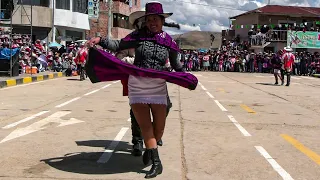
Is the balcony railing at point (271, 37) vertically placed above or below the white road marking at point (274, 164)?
above

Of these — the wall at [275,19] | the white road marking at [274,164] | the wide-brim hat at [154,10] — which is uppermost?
the wall at [275,19]

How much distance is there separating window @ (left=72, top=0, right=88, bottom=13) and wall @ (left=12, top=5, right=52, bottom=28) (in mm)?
4582

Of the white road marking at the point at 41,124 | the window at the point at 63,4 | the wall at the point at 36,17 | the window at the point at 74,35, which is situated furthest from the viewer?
the window at the point at 74,35

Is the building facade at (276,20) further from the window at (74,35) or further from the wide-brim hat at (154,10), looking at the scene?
the wide-brim hat at (154,10)

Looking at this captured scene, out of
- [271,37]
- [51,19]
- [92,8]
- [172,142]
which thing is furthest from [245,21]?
[172,142]

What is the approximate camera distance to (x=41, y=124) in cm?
841

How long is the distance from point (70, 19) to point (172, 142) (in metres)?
36.4

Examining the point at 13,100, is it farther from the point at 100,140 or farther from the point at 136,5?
the point at 136,5

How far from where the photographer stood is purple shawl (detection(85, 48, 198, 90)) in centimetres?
487

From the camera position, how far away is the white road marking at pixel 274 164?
17.2 ft

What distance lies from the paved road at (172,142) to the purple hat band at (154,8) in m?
1.86

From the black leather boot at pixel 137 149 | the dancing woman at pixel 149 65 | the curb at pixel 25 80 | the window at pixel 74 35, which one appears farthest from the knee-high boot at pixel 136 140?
the window at pixel 74 35

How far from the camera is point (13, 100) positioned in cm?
1255

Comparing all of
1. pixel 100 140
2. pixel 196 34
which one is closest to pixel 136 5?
pixel 196 34
